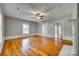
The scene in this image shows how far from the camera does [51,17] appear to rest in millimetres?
1208

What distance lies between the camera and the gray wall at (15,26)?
3.88 ft

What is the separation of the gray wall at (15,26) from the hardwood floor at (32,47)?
0.10 meters

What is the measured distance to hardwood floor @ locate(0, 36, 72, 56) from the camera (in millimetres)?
1174

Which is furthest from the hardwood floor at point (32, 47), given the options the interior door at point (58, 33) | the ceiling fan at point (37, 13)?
the ceiling fan at point (37, 13)

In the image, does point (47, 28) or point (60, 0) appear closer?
point (60, 0)

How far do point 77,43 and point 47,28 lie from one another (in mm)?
475

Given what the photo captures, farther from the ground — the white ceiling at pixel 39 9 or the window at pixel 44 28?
the white ceiling at pixel 39 9

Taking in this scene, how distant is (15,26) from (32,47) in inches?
15.4

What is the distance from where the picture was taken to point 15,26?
123 centimetres

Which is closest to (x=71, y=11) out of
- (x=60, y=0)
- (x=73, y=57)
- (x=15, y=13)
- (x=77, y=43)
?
(x=60, y=0)

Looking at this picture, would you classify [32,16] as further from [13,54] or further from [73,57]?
[73,57]

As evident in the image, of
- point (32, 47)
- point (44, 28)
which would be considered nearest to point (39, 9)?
point (44, 28)

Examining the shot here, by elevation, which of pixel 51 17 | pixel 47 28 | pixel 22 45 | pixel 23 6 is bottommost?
pixel 22 45

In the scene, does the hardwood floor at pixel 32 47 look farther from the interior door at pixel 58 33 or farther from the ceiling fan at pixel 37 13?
the ceiling fan at pixel 37 13
